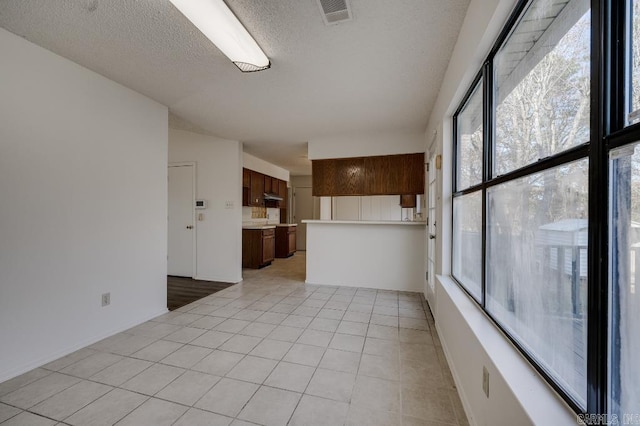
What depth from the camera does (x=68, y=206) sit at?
2.27 m

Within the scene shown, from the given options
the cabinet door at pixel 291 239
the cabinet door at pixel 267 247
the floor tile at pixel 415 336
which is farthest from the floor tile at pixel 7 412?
the cabinet door at pixel 291 239

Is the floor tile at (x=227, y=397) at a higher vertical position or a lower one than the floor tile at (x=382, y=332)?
higher

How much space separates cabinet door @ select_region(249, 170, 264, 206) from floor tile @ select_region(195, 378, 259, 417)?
4329 millimetres

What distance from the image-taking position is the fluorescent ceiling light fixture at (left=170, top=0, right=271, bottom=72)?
159 cm

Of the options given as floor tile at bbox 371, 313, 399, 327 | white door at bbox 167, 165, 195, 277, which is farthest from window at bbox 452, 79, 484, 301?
white door at bbox 167, 165, 195, 277

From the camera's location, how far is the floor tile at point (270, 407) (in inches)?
60.0

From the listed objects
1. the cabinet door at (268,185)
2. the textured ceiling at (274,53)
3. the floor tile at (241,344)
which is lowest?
the floor tile at (241,344)

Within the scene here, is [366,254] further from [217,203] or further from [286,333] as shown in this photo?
[217,203]

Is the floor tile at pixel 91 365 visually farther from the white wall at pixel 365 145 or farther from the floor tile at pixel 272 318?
the white wall at pixel 365 145

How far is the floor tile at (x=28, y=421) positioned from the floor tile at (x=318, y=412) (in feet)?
4.49

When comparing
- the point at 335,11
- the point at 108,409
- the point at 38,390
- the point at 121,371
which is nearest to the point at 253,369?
the point at 108,409

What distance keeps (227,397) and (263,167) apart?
17.8 ft

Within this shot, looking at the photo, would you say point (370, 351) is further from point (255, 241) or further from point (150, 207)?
point (255, 241)

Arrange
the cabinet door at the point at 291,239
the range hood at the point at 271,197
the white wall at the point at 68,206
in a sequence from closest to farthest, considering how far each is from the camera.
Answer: the white wall at the point at 68,206 < the range hood at the point at 271,197 < the cabinet door at the point at 291,239
